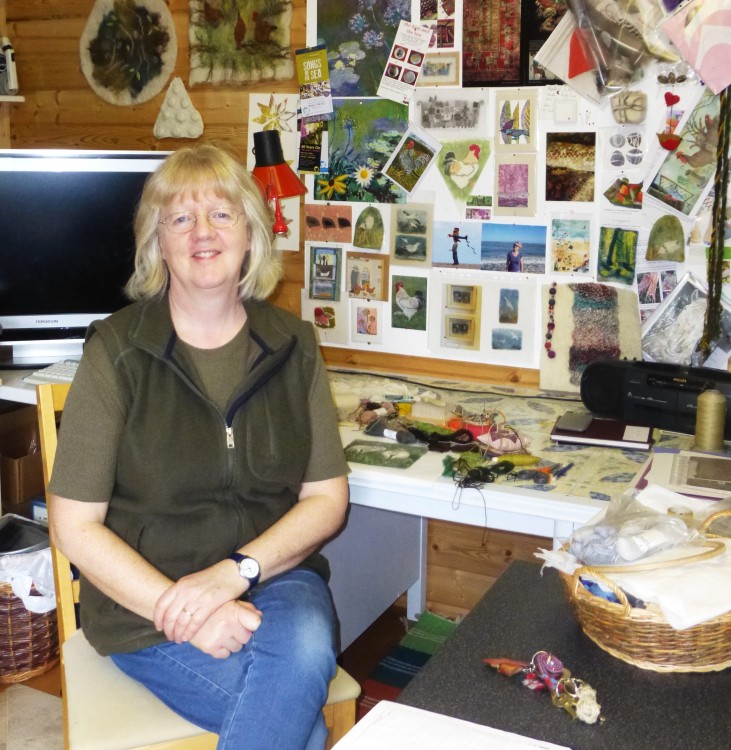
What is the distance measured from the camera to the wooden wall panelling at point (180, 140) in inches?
93.4

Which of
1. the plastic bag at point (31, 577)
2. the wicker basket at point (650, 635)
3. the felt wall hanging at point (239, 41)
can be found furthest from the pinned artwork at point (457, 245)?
the wicker basket at point (650, 635)

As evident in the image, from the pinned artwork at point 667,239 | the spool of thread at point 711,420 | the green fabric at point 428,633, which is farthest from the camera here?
the green fabric at point 428,633

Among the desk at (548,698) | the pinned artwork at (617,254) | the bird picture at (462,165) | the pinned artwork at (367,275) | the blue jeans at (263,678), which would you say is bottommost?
the blue jeans at (263,678)

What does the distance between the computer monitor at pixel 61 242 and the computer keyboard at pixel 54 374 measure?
0.34 ft

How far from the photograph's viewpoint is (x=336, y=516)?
5.17ft

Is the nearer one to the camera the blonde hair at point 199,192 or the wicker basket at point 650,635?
the wicker basket at point 650,635

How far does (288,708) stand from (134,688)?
28 cm

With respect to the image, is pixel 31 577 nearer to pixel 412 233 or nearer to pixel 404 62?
pixel 412 233

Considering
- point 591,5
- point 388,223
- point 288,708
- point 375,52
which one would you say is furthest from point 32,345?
point 591,5

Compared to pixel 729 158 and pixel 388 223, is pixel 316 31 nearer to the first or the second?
pixel 388 223

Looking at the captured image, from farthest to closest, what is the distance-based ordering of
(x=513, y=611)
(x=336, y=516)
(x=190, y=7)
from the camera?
(x=190, y=7), (x=336, y=516), (x=513, y=611)

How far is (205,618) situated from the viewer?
1.37 meters

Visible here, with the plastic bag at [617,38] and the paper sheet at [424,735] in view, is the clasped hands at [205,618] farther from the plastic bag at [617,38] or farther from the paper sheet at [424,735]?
the plastic bag at [617,38]

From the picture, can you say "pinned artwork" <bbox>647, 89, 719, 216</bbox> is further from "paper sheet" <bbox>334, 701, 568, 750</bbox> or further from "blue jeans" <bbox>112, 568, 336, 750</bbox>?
"paper sheet" <bbox>334, 701, 568, 750</bbox>
